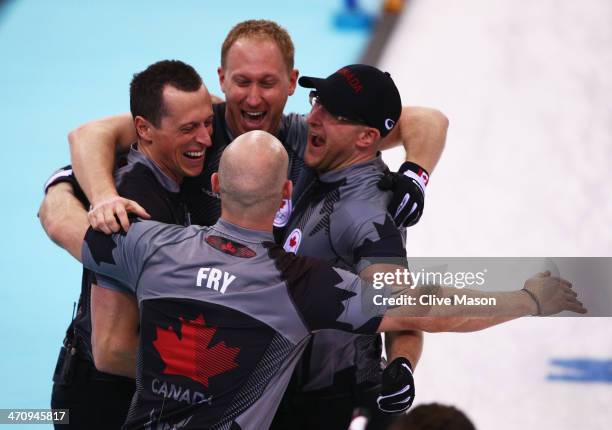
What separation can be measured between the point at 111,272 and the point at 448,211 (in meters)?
5.14

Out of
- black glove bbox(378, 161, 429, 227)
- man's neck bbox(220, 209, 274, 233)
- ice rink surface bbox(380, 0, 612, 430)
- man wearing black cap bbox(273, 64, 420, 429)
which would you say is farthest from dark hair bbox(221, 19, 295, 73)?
ice rink surface bbox(380, 0, 612, 430)

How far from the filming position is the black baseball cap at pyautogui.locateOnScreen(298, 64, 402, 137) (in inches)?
188

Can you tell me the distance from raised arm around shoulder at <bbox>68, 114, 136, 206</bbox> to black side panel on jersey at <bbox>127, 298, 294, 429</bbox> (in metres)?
0.73

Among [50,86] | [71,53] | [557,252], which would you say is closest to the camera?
[557,252]

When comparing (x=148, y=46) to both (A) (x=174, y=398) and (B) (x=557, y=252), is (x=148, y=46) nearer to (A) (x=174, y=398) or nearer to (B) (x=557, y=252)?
(B) (x=557, y=252)

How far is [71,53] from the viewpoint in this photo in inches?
479

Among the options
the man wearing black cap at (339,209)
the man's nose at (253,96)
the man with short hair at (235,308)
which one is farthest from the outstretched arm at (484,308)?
the man's nose at (253,96)

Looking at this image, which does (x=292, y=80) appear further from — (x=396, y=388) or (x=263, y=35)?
(x=396, y=388)

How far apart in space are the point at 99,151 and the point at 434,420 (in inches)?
96.3

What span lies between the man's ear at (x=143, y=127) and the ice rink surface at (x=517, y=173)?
284 cm

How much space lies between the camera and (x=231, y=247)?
4.01 meters

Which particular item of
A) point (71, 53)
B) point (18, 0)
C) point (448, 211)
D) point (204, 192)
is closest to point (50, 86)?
point (71, 53)

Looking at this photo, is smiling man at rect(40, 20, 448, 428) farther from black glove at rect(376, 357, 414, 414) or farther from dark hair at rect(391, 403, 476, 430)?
dark hair at rect(391, 403, 476, 430)

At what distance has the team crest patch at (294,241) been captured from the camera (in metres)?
4.67
